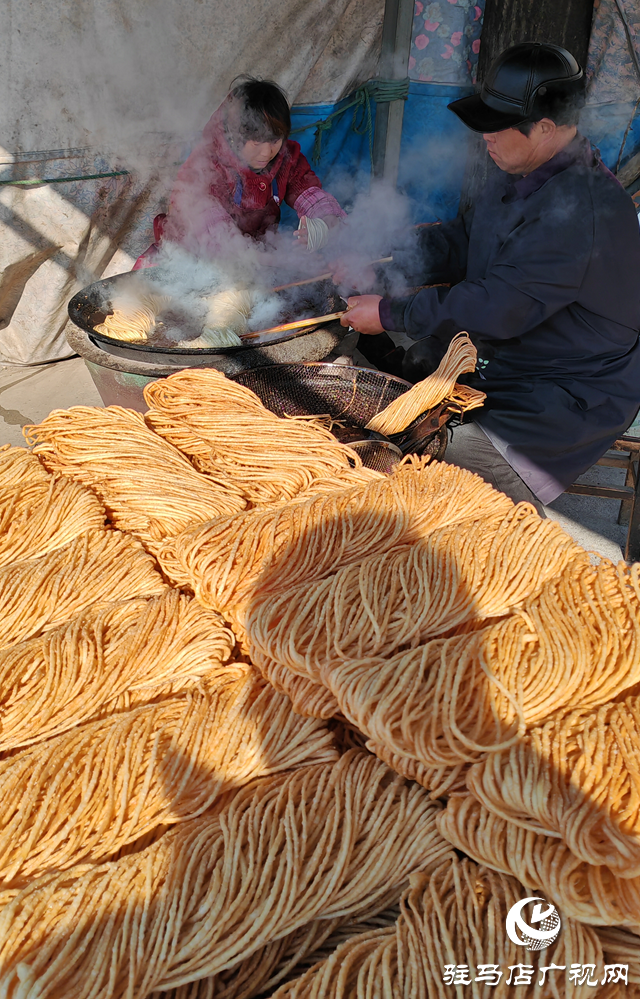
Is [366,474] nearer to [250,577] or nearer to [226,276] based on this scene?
[250,577]

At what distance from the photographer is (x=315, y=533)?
156cm

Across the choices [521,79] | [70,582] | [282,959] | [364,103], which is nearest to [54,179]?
[364,103]

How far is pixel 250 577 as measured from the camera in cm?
145

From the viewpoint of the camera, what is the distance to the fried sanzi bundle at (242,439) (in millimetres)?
1832

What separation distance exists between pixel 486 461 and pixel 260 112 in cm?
248

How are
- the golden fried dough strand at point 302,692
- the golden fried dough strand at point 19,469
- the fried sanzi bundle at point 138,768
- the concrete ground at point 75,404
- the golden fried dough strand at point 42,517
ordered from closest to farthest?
the fried sanzi bundle at point 138,768 → the golden fried dough strand at point 302,692 → the golden fried dough strand at point 42,517 → the golden fried dough strand at point 19,469 → the concrete ground at point 75,404

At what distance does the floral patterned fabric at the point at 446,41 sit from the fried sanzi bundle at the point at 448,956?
605 centimetres

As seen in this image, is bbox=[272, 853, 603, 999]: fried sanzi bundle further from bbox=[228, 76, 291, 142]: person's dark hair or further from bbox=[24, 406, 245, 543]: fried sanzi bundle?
bbox=[228, 76, 291, 142]: person's dark hair

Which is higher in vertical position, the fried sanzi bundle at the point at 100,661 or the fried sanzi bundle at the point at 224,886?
the fried sanzi bundle at the point at 100,661

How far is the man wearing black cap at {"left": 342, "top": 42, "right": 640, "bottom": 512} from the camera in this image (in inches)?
89.4

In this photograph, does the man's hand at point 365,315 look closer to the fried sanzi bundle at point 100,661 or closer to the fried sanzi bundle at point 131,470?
the fried sanzi bundle at point 131,470

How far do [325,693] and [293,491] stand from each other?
2.29ft

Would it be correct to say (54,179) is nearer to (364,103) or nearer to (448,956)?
(364,103)

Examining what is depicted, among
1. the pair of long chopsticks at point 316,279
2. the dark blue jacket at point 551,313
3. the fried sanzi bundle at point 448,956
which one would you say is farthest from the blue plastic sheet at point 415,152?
the fried sanzi bundle at point 448,956
